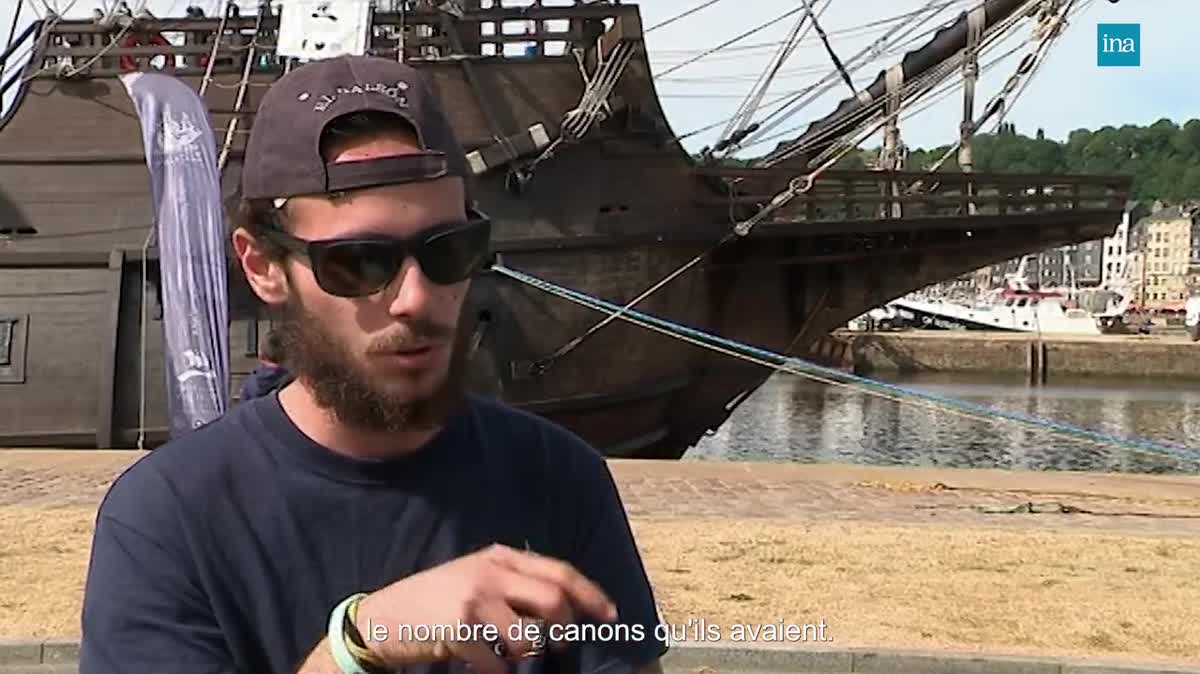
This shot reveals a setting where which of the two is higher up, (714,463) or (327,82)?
(327,82)

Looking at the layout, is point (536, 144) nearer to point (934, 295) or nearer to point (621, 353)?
point (621, 353)

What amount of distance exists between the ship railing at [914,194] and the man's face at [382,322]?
1140 cm

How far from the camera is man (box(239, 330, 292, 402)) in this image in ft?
5.12

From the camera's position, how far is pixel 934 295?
66.2 metres

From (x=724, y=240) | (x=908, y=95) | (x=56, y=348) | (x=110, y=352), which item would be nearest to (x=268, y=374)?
(x=110, y=352)

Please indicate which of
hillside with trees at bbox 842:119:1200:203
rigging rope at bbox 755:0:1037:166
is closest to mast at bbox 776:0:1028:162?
rigging rope at bbox 755:0:1037:166

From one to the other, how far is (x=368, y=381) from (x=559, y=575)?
13.0 inches

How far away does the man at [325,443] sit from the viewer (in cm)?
139

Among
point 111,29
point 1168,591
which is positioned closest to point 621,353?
point 111,29

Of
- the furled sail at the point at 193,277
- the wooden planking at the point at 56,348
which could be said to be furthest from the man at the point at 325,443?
the wooden planking at the point at 56,348

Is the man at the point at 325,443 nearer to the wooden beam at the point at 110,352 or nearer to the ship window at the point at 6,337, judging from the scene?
the wooden beam at the point at 110,352

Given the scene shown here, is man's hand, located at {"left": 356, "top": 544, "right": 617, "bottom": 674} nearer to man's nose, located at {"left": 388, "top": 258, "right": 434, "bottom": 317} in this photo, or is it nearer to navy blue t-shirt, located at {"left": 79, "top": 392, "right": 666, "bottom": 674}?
navy blue t-shirt, located at {"left": 79, "top": 392, "right": 666, "bottom": 674}

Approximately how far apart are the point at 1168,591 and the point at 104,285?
850cm

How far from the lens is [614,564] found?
1.59 meters
